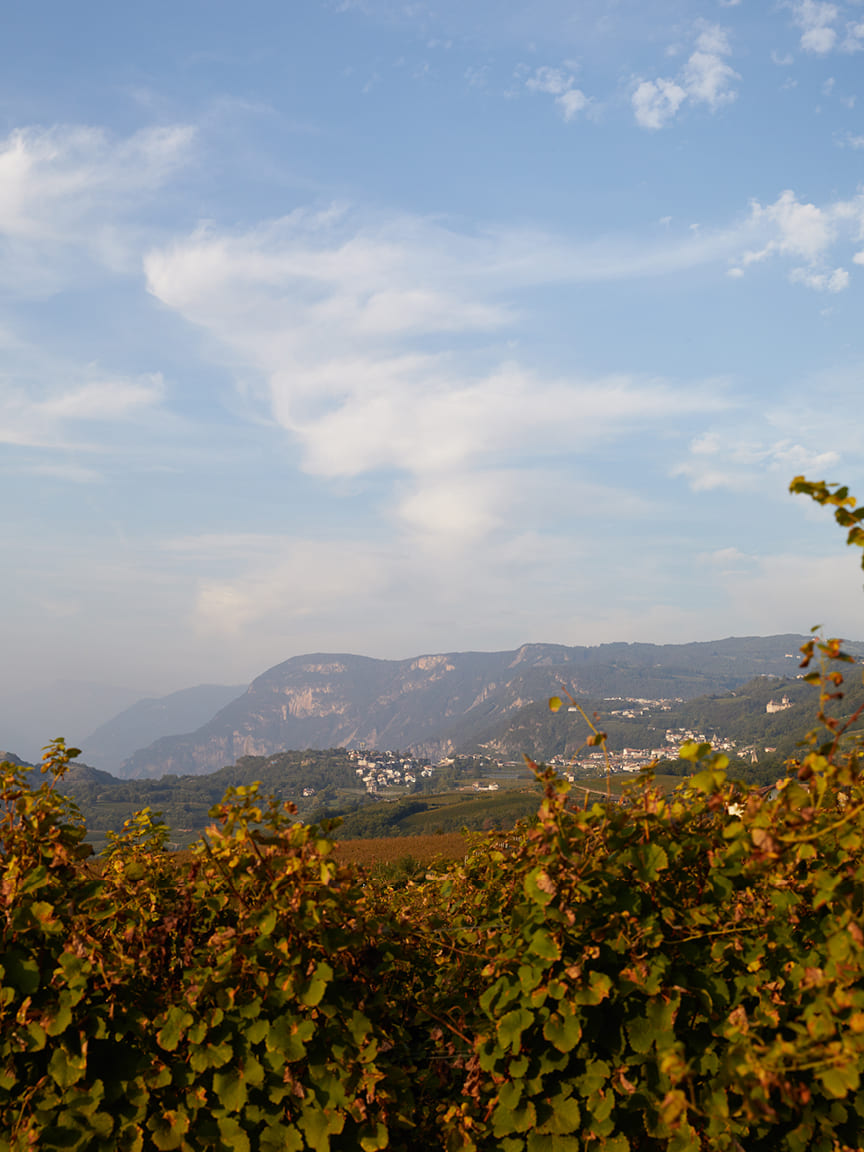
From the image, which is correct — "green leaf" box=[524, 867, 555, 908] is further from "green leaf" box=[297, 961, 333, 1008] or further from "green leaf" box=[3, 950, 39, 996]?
"green leaf" box=[3, 950, 39, 996]

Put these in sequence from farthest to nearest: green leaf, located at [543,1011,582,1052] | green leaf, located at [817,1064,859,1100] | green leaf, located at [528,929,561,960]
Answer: green leaf, located at [528,929,561,960], green leaf, located at [543,1011,582,1052], green leaf, located at [817,1064,859,1100]

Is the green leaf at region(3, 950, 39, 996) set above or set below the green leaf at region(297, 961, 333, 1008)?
above

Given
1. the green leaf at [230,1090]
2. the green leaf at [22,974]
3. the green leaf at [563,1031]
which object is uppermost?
the green leaf at [22,974]

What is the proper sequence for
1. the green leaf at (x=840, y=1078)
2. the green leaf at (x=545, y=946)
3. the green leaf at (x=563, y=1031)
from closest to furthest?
1. the green leaf at (x=840, y=1078)
2. the green leaf at (x=563, y=1031)
3. the green leaf at (x=545, y=946)

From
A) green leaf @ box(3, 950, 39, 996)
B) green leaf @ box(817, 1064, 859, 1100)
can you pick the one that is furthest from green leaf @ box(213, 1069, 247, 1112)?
green leaf @ box(817, 1064, 859, 1100)

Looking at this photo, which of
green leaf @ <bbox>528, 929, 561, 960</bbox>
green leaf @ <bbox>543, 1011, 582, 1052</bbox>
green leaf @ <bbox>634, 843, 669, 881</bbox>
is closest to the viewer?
green leaf @ <bbox>543, 1011, 582, 1052</bbox>

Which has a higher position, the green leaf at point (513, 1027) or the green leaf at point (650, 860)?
the green leaf at point (650, 860)

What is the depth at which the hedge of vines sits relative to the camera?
360 centimetres

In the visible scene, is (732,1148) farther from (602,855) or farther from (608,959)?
(602,855)

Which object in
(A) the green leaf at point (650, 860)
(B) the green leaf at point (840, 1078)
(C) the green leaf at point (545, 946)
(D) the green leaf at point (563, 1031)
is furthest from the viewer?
(A) the green leaf at point (650, 860)

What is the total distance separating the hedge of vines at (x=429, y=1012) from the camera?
360 centimetres

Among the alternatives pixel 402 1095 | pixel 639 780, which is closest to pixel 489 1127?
pixel 402 1095

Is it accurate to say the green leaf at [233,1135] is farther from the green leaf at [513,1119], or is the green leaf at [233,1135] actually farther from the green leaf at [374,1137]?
the green leaf at [513,1119]

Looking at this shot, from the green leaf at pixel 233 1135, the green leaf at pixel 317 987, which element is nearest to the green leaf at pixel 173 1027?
the green leaf at pixel 233 1135
